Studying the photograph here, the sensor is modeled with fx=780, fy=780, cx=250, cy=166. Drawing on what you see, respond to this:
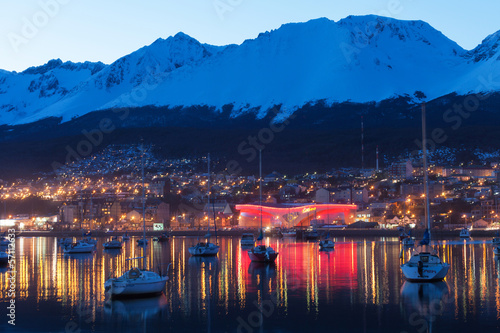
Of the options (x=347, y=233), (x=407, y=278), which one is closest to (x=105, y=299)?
(x=407, y=278)

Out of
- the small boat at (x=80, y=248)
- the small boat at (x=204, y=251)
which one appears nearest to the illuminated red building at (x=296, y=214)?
the small boat at (x=80, y=248)

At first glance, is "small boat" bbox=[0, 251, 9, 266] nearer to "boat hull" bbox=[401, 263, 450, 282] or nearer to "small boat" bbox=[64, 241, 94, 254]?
"small boat" bbox=[64, 241, 94, 254]

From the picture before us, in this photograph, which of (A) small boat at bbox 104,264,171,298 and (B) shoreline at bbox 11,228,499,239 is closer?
(A) small boat at bbox 104,264,171,298

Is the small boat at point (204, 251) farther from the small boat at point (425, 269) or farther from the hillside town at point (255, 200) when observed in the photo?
the hillside town at point (255, 200)

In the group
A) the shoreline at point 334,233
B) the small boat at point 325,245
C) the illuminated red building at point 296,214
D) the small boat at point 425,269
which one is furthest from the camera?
the illuminated red building at point 296,214

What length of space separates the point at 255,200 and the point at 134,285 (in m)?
122

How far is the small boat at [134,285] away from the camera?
3466 cm

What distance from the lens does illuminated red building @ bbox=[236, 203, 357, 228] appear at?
130125 mm

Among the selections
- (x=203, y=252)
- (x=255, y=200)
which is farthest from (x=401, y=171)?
(x=203, y=252)

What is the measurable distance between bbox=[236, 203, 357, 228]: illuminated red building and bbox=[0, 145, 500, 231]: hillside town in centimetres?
44

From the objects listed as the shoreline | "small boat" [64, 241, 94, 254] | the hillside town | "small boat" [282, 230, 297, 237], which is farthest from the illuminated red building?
"small boat" [64, 241, 94, 254]

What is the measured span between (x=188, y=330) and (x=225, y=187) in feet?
508

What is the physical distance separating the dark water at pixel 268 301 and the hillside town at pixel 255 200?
2078 inches

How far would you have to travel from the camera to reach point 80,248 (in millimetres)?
76375
